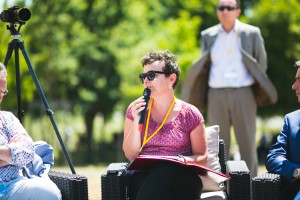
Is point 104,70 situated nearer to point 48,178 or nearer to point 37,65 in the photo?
point 37,65

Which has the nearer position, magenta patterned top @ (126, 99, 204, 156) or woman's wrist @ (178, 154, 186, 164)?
woman's wrist @ (178, 154, 186, 164)

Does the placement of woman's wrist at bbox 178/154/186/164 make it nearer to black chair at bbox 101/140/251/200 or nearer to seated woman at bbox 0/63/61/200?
black chair at bbox 101/140/251/200

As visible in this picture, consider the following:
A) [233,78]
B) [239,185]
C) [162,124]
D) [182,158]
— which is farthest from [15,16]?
[233,78]

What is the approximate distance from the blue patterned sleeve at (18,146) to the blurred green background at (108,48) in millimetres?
12554

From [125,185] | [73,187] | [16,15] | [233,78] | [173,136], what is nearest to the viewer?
[73,187]

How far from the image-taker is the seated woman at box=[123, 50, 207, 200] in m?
5.44

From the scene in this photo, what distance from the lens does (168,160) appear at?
5.12 metres

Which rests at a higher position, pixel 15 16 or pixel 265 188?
pixel 15 16

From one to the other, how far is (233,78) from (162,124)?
8.98 ft

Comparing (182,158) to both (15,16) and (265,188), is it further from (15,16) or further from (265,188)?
(15,16)

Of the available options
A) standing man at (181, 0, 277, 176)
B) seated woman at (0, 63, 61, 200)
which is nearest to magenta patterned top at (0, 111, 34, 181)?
seated woman at (0, 63, 61, 200)

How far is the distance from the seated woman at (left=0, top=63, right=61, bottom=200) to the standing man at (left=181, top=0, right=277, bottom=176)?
319 cm

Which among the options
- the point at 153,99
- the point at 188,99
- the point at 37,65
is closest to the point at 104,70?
the point at 37,65

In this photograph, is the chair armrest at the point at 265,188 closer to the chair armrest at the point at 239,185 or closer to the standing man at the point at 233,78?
the chair armrest at the point at 239,185
